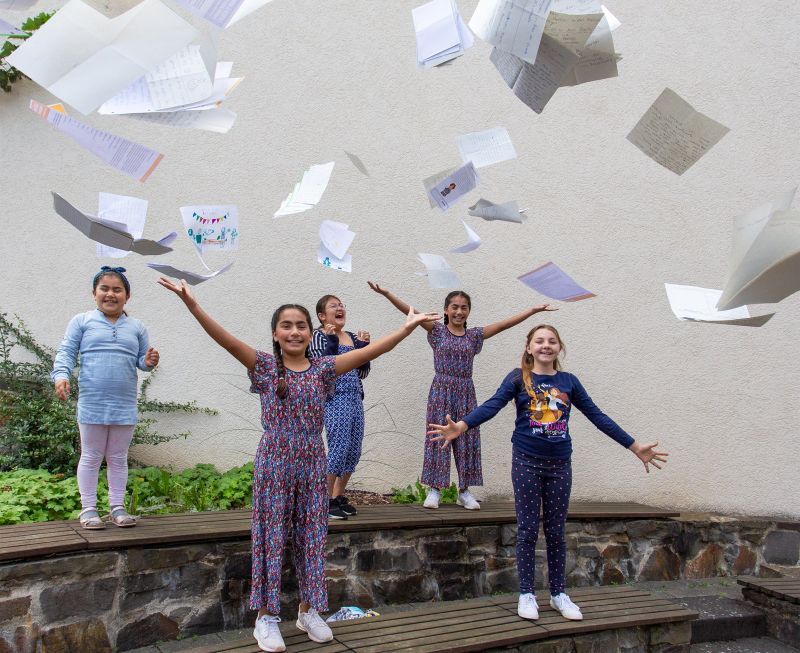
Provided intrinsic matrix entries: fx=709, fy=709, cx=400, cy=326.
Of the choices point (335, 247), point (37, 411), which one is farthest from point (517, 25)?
point (37, 411)

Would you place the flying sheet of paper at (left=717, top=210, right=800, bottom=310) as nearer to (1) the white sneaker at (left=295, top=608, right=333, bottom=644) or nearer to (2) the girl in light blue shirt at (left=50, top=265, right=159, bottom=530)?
(1) the white sneaker at (left=295, top=608, right=333, bottom=644)

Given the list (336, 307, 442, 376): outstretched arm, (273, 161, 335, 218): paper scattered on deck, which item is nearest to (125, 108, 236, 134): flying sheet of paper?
(336, 307, 442, 376): outstretched arm

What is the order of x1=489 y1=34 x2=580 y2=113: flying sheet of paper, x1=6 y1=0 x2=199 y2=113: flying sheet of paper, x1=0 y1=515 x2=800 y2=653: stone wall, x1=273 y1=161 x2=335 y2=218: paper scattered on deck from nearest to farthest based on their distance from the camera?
x1=6 y1=0 x2=199 y2=113: flying sheet of paper → x1=489 y1=34 x2=580 y2=113: flying sheet of paper → x1=0 y1=515 x2=800 y2=653: stone wall → x1=273 y1=161 x2=335 y2=218: paper scattered on deck

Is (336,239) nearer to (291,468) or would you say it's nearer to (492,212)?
(492,212)

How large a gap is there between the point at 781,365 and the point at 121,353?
452cm

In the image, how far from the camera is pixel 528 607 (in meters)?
3.44

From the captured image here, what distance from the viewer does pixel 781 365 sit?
521 cm

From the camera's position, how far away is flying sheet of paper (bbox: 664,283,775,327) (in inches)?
96.0

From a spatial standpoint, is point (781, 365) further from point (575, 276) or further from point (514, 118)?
point (514, 118)

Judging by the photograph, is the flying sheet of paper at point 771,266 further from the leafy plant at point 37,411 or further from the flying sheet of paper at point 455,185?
the leafy plant at point 37,411

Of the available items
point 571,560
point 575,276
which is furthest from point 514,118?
point 571,560

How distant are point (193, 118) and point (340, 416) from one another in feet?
7.50

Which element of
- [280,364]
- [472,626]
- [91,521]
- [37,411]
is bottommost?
[472,626]

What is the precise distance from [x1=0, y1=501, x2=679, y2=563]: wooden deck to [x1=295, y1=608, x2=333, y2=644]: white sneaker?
0.67 metres
